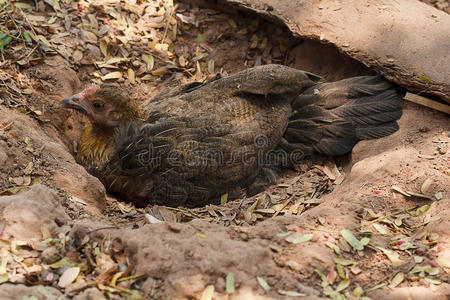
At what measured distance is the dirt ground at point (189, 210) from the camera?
2.57 metres

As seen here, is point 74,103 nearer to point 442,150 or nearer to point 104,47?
point 104,47

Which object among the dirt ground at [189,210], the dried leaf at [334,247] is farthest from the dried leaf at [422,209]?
the dried leaf at [334,247]

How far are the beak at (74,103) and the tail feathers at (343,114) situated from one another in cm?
186

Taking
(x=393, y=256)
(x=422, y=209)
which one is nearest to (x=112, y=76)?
(x=422, y=209)

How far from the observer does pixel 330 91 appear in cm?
465

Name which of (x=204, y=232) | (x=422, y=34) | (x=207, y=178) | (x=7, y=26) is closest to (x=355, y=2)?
(x=422, y=34)

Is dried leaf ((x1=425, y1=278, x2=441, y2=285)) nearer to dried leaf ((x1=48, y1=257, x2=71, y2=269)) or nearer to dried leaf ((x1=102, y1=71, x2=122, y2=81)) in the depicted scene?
dried leaf ((x1=48, y1=257, x2=71, y2=269))

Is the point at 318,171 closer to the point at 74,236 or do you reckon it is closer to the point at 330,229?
the point at 330,229

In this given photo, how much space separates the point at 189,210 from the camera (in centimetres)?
397

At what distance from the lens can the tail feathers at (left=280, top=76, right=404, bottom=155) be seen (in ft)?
14.6

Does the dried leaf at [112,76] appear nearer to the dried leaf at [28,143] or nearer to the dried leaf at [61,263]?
the dried leaf at [28,143]

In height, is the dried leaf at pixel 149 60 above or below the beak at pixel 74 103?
above

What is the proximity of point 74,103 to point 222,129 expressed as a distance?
1.29 metres

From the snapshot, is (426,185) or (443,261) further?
(426,185)
